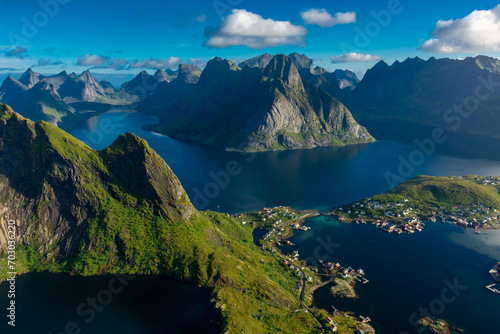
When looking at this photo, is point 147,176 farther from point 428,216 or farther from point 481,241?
point 481,241

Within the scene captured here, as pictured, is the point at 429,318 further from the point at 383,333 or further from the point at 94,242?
the point at 94,242

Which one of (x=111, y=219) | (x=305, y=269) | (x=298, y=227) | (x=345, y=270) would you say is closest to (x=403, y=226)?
(x=298, y=227)

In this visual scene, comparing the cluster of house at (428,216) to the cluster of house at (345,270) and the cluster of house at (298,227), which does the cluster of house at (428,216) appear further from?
the cluster of house at (345,270)

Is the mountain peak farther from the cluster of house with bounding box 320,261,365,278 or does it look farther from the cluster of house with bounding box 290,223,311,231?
the cluster of house with bounding box 320,261,365,278

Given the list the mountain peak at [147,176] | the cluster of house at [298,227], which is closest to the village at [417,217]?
the cluster of house at [298,227]

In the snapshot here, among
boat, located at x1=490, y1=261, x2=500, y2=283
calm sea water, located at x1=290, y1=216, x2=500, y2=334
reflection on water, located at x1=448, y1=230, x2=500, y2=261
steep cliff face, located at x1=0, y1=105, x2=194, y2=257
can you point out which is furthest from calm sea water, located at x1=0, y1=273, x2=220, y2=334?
reflection on water, located at x1=448, y1=230, x2=500, y2=261

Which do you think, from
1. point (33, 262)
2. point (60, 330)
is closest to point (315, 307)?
point (60, 330)
